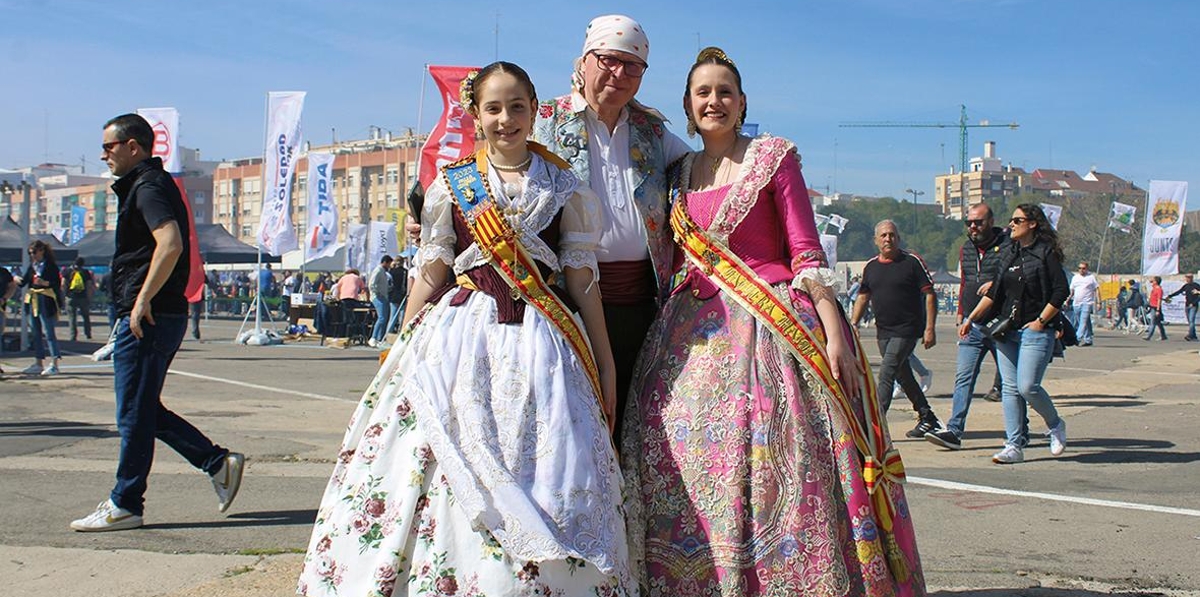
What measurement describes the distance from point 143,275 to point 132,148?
2.07 feet

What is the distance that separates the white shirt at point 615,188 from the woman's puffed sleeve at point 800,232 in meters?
0.47

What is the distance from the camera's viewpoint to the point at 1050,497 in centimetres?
652

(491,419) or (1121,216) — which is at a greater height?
(1121,216)

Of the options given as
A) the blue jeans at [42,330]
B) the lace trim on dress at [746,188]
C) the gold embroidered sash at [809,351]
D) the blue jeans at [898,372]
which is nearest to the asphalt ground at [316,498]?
the blue jeans at [898,372]

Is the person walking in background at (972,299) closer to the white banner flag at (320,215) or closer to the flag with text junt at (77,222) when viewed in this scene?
the white banner flag at (320,215)

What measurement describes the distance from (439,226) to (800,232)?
1169mm

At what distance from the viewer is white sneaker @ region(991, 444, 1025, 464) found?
7.86 m

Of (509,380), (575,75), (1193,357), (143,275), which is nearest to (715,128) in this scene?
(575,75)

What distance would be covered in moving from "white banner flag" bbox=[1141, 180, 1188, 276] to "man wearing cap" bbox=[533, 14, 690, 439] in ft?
84.8

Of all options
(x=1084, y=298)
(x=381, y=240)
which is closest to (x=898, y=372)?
(x=1084, y=298)

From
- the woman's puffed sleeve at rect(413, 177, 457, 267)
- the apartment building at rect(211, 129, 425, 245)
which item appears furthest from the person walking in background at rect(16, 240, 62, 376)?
the apartment building at rect(211, 129, 425, 245)

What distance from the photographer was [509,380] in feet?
10.7

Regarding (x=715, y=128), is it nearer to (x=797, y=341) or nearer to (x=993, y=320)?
(x=797, y=341)

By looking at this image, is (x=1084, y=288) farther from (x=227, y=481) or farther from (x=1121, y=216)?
(x=227, y=481)
